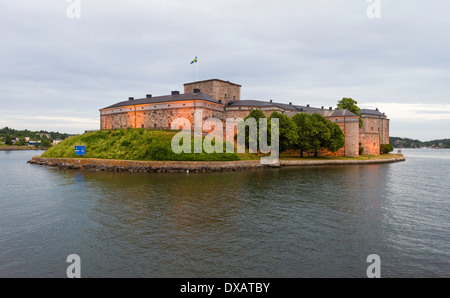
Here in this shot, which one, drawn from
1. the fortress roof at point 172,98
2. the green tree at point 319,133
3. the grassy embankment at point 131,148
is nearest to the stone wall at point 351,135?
the green tree at point 319,133

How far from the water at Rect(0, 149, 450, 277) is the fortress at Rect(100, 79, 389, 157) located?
142ft

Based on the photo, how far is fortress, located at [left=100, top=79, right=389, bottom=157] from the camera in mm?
66938

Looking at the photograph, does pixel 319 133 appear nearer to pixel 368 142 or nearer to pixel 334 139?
pixel 334 139

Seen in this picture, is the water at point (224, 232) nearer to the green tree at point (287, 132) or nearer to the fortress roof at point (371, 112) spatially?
the green tree at point (287, 132)

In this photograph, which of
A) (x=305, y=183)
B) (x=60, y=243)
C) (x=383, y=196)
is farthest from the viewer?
(x=305, y=183)

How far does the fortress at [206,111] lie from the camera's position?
6694cm

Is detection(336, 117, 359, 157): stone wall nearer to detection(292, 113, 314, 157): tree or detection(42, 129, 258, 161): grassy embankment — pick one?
detection(292, 113, 314, 157): tree
